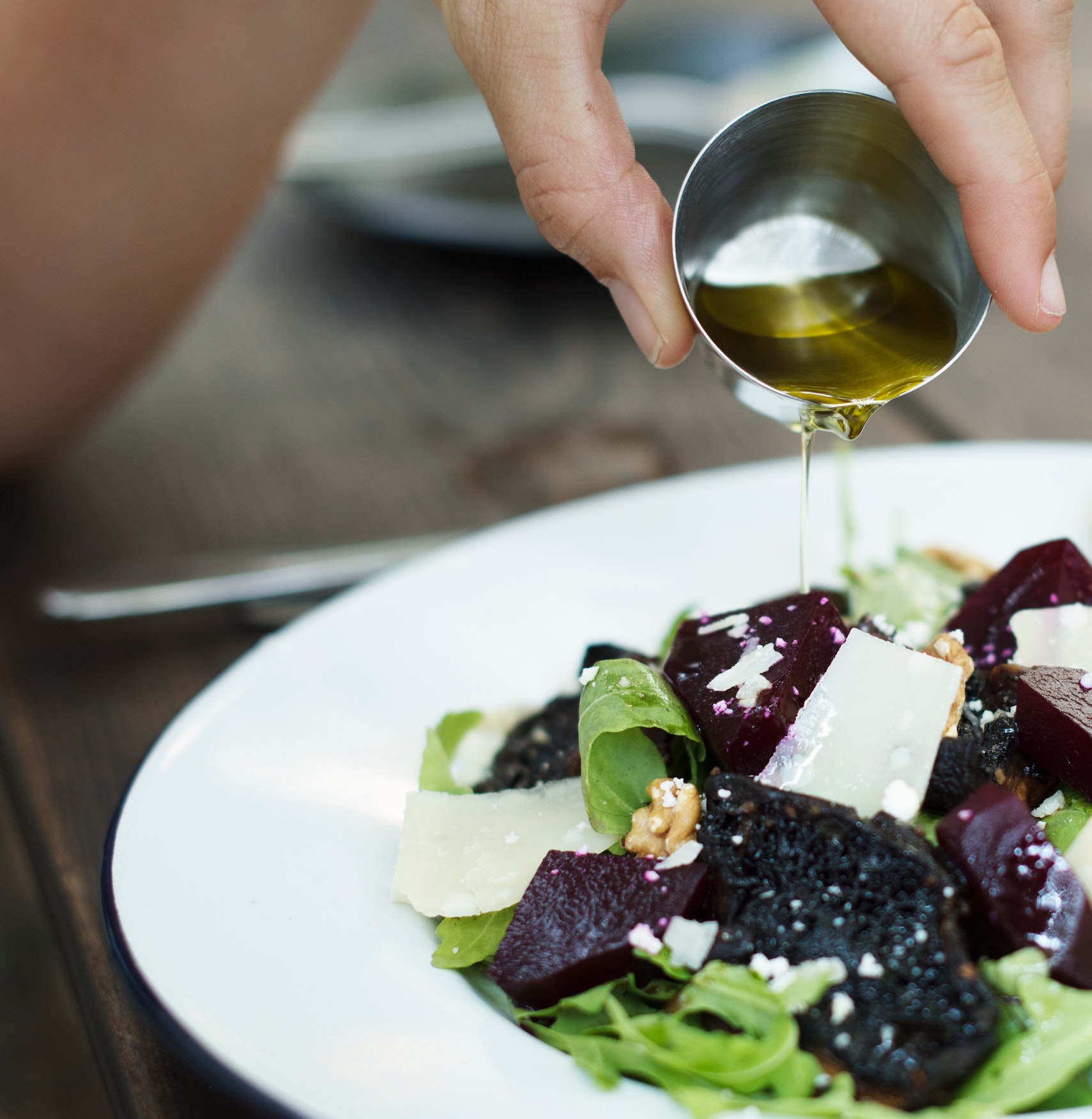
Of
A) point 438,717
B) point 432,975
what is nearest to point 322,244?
point 438,717

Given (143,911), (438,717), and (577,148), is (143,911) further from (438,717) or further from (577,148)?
(577,148)

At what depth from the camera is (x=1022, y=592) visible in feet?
4.65

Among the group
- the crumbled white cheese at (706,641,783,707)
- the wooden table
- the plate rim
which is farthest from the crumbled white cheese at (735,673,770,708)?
the wooden table

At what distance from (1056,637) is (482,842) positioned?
2.27ft

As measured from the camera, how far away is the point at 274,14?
7.44 ft

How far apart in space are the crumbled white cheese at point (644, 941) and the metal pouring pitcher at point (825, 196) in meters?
0.60

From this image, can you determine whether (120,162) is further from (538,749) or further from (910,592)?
(910,592)

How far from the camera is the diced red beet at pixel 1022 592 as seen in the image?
140 centimetres

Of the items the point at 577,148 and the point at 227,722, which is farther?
the point at 227,722

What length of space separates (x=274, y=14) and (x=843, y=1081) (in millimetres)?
2178

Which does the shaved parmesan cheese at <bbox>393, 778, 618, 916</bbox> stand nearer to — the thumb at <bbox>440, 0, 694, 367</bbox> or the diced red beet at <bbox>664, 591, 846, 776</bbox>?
the diced red beet at <bbox>664, 591, 846, 776</bbox>

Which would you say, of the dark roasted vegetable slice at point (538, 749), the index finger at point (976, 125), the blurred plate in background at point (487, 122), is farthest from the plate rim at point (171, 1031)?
the blurred plate in background at point (487, 122)

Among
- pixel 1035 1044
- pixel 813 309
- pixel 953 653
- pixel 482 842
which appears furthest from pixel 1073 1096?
pixel 813 309

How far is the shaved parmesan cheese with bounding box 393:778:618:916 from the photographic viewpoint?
1192mm
